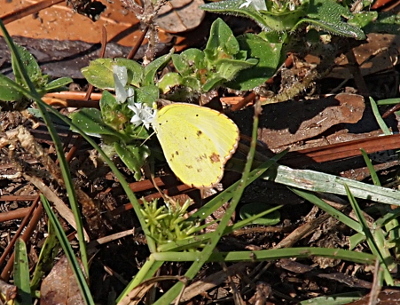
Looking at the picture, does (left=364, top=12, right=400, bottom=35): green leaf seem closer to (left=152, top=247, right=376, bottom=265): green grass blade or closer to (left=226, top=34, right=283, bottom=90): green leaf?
(left=226, top=34, right=283, bottom=90): green leaf

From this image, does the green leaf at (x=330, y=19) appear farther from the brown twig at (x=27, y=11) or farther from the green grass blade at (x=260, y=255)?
the brown twig at (x=27, y=11)

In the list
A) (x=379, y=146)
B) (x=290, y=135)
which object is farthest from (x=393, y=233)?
(x=290, y=135)

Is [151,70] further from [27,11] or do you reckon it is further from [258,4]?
[27,11]

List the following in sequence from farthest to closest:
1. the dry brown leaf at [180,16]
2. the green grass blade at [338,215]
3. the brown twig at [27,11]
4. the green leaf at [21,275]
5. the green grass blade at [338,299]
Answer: the dry brown leaf at [180,16]
the brown twig at [27,11]
the green grass blade at [338,215]
the green grass blade at [338,299]
the green leaf at [21,275]

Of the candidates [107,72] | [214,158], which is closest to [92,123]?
[107,72]

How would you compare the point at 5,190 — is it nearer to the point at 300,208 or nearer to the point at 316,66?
the point at 300,208

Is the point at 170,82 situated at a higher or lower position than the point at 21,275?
higher

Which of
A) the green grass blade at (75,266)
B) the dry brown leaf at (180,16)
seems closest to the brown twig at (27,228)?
the green grass blade at (75,266)
